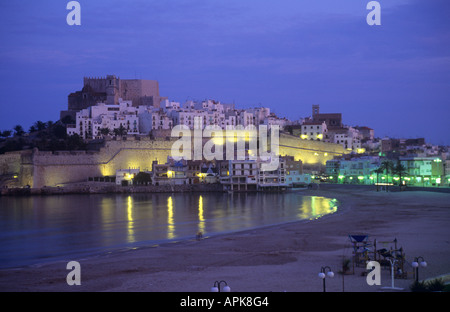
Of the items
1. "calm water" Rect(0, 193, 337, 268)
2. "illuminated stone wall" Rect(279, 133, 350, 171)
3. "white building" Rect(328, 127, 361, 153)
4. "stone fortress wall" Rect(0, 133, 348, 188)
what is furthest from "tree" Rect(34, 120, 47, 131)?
"white building" Rect(328, 127, 361, 153)

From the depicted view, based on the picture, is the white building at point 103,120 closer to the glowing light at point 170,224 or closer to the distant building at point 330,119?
the glowing light at point 170,224

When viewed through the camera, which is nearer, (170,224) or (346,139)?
(170,224)

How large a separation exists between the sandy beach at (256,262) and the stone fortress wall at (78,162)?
20.8 m

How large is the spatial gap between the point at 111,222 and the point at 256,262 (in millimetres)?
9342

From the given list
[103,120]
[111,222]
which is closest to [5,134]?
[103,120]

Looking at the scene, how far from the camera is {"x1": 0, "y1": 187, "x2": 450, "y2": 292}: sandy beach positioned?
688cm

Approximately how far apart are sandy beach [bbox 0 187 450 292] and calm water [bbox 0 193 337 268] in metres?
1.71

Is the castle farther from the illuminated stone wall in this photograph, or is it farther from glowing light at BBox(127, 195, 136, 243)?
glowing light at BBox(127, 195, 136, 243)

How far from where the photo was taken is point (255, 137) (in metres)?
39.5

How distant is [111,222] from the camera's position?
16.8m

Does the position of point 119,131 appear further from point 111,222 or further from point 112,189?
point 111,222

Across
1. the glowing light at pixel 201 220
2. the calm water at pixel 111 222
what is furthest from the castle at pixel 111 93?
the glowing light at pixel 201 220

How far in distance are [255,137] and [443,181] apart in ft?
48.7
